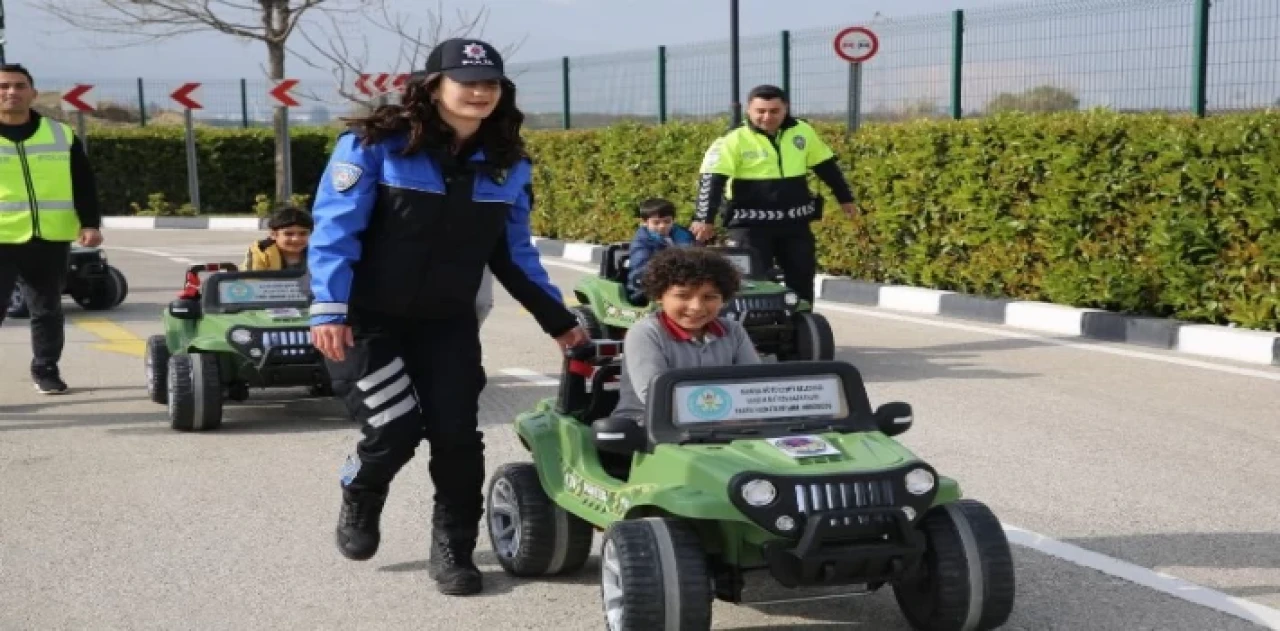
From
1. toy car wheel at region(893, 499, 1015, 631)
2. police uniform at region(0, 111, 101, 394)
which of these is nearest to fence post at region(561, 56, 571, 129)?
police uniform at region(0, 111, 101, 394)

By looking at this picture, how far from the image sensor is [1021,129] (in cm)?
1401

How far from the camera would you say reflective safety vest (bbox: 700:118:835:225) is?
11.1m

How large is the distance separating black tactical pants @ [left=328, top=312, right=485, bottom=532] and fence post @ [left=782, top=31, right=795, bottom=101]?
15.3m

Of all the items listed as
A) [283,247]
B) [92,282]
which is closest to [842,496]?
[283,247]

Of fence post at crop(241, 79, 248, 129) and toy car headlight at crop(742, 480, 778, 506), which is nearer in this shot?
toy car headlight at crop(742, 480, 778, 506)

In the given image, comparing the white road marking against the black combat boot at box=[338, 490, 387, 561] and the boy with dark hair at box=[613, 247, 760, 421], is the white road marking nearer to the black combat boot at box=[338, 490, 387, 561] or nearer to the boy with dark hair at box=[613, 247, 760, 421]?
the boy with dark hair at box=[613, 247, 760, 421]

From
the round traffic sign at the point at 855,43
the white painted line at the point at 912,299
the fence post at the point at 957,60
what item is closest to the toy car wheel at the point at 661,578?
the white painted line at the point at 912,299

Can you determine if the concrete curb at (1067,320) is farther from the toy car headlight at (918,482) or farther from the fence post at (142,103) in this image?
the fence post at (142,103)

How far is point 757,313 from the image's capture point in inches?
416

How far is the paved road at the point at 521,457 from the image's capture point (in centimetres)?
560

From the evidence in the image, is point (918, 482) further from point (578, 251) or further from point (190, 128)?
point (190, 128)

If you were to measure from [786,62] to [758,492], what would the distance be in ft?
53.4

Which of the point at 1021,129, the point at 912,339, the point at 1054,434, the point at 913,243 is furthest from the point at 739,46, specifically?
the point at 1054,434

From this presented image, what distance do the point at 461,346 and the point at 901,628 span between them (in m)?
1.56
